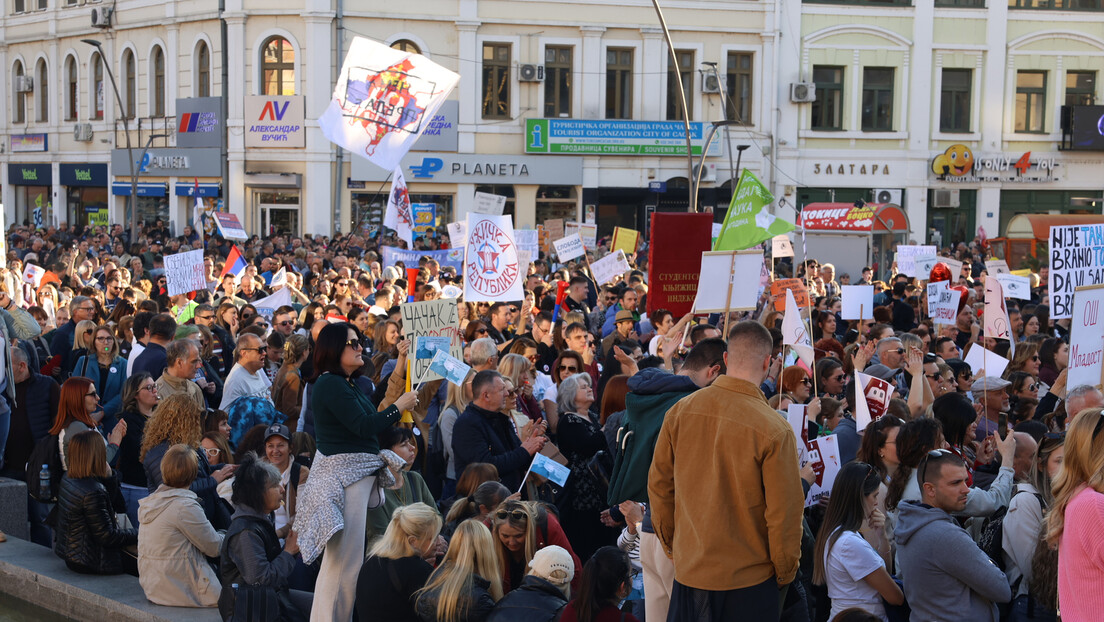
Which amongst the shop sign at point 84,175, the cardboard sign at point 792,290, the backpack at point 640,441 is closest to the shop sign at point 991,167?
the cardboard sign at point 792,290

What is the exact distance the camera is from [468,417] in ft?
23.2

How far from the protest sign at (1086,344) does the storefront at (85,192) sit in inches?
1386

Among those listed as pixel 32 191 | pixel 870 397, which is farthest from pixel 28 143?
pixel 870 397

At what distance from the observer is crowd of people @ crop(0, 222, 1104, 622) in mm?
4605

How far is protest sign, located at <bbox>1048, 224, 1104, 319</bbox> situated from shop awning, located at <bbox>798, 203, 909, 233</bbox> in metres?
17.1

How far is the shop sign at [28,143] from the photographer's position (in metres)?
39.8

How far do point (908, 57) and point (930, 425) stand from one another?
31502mm

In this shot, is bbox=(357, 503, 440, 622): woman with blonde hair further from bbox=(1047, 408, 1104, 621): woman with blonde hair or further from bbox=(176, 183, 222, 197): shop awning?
bbox=(176, 183, 222, 197): shop awning

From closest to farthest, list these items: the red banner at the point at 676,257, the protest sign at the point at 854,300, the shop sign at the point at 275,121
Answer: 1. the red banner at the point at 676,257
2. the protest sign at the point at 854,300
3. the shop sign at the point at 275,121

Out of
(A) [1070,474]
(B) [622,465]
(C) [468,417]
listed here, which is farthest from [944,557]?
(C) [468,417]

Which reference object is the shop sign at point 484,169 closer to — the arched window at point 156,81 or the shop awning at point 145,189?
the shop awning at point 145,189

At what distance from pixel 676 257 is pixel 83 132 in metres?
32.7

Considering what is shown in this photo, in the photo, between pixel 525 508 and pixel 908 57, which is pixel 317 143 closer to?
pixel 908 57

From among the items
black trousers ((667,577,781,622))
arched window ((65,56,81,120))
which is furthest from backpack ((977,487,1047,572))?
arched window ((65,56,81,120))
